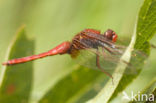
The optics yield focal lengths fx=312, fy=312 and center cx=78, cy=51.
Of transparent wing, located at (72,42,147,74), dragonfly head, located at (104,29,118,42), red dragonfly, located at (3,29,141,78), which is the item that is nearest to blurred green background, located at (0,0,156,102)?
dragonfly head, located at (104,29,118,42)

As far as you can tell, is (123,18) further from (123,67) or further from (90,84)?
(123,67)

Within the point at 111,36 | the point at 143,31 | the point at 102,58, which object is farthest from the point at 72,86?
the point at 143,31

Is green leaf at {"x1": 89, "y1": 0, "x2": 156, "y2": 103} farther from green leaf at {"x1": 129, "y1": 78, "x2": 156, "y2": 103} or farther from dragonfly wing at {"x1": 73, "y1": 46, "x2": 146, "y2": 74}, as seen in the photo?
dragonfly wing at {"x1": 73, "y1": 46, "x2": 146, "y2": 74}

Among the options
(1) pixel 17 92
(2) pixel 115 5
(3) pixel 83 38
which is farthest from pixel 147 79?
(1) pixel 17 92

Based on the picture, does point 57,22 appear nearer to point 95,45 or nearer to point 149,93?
point 95,45

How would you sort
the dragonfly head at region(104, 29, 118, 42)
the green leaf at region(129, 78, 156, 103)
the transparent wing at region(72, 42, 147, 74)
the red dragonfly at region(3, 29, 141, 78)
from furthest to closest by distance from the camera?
the dragonfly head at region(104, 29, 118, 42), the red dragonfly at region(3, 29, 141, 78), the transparent wing at region(72, 42, 147, 74), the green leaf at region(129, 78, 156, 103)

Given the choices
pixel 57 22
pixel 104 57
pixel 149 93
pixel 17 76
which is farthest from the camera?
pixel 57 22
